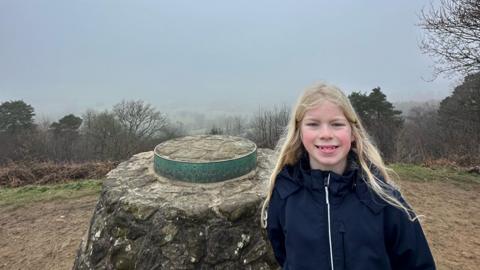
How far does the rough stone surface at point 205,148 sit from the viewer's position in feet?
12.5

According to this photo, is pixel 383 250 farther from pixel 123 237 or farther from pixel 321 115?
pixel 123 237

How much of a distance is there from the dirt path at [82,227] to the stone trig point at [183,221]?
1.31 metres

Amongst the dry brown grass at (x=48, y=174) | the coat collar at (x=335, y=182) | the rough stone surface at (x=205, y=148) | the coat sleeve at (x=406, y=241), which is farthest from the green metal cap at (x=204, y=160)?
the dry brown grass at (x=48, y=174)

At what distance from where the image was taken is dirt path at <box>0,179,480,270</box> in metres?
4.27

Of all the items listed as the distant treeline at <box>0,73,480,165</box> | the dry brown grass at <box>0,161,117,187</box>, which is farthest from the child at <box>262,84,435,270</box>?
the distant treeline at <box>0,73,480,165</box>

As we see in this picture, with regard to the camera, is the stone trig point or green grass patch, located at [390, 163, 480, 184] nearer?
the stone trig point

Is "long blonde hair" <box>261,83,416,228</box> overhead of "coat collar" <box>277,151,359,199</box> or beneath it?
overhead

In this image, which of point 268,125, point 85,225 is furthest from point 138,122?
point 85,225

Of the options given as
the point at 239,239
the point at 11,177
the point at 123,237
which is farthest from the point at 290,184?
the point at 11,177

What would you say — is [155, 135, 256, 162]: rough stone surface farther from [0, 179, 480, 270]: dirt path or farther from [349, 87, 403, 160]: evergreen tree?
[349, 87, 403, 160]: evergreen tree

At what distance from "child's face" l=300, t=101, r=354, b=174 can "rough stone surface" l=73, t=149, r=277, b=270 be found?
1.53 m

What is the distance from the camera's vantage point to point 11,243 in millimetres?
4781

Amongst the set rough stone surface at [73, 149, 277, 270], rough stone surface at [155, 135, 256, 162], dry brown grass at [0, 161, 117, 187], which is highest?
rough stone surface at [155, 135, 256, 162]

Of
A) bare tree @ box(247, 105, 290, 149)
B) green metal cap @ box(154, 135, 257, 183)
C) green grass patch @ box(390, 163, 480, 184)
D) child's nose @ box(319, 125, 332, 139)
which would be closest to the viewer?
child's nose @ box(319, 125, 332, 139)
